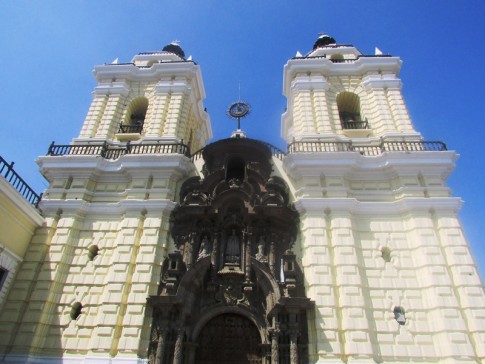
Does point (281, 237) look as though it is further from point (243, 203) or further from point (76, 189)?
point (76, 189)

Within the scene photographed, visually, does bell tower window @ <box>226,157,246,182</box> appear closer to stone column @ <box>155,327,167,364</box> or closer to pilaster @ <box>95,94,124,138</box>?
pilaster @ <box>95,94,124,138</box>

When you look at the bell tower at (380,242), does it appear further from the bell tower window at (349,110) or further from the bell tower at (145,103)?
the bell tower at (145,103)

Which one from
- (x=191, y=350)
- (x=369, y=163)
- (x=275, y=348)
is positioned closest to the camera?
(x=275, y=348)

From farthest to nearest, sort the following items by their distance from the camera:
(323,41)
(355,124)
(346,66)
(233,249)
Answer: (323,41) → (346,66) → (355,124) → (233,249)

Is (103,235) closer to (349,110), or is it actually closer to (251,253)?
(251,253)

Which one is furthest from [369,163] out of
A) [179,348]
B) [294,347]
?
[179,348]

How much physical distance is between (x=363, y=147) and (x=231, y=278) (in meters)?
8.73

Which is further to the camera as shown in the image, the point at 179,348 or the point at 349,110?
the point at 349,110

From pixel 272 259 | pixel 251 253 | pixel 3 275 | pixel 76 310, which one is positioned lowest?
pixel 76 310

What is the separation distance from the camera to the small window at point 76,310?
509 inches

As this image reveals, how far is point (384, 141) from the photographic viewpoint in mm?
16484

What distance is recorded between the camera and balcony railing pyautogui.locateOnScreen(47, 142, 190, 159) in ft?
55.8

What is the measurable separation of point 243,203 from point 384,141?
7046mm

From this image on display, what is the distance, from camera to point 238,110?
20.0m
